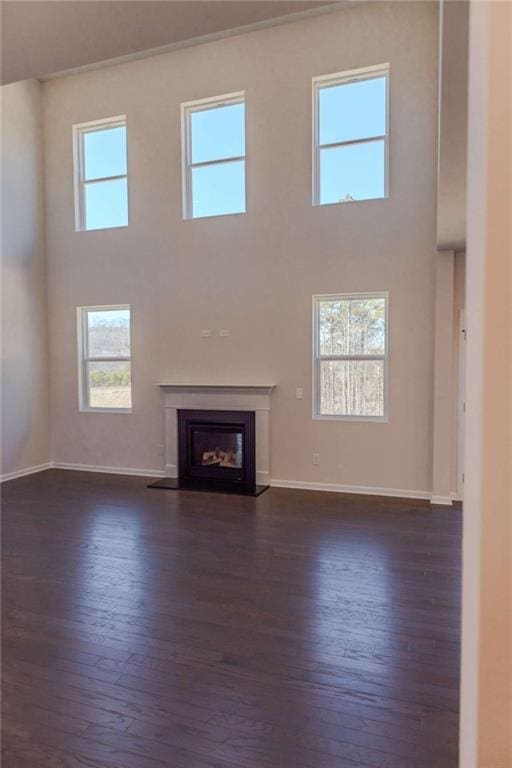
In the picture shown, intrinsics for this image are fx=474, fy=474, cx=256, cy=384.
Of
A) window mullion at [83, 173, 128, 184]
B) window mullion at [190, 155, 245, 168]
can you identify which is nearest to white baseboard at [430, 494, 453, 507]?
window mullion at [190, 155, 245, 168]

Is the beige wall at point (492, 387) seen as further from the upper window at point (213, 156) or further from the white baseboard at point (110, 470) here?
the white baseboard at point (110, 470)

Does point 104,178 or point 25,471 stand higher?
point 104,178

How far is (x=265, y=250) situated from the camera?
18.7 ft

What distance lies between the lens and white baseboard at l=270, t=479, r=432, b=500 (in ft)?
17.2

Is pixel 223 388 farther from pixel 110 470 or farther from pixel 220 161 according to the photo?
pixel 220 161

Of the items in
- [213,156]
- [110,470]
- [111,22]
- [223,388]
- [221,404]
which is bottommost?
[110,470]

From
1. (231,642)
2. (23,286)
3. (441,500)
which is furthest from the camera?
(23,286)

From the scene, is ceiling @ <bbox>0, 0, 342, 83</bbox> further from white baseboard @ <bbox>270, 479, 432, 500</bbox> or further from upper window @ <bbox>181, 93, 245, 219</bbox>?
white baseboard @ <bbox>270, 479, 432, 500</bbox>

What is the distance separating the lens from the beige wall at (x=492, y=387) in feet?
2.30

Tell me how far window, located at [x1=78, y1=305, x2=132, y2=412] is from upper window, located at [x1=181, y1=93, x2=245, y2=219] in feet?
5.82

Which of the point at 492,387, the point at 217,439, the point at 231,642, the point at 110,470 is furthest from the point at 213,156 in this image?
the point at 492,387

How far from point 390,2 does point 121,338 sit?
495 cm

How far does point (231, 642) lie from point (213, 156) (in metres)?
5.47

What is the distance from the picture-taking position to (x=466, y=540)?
2.73 feet
